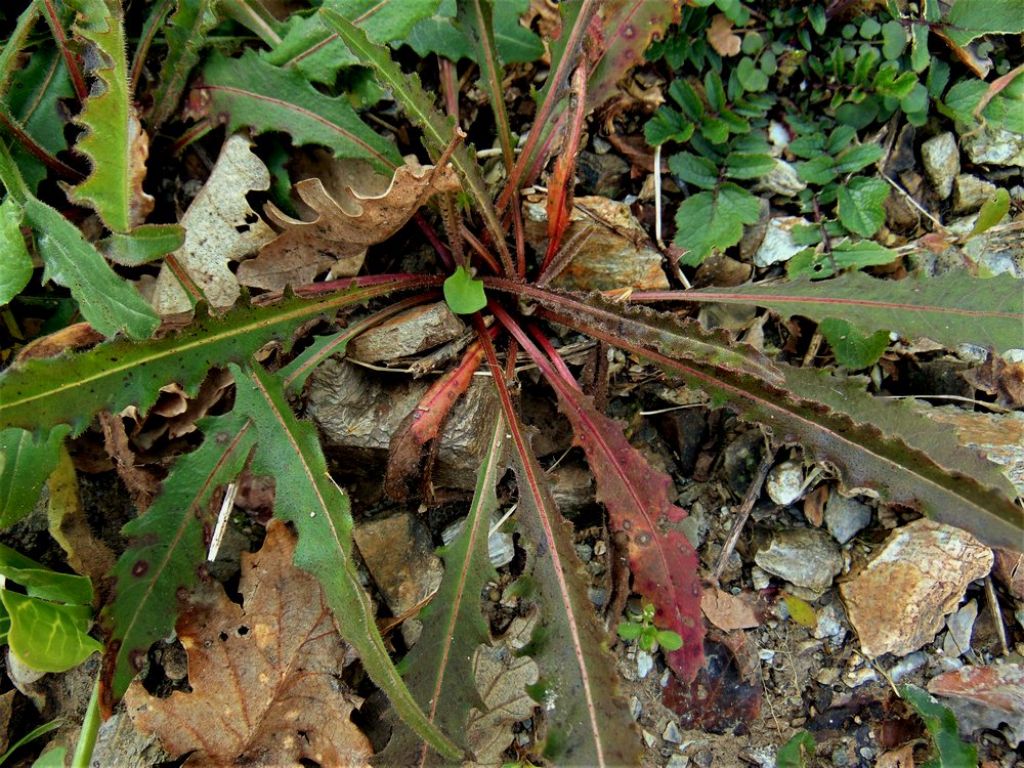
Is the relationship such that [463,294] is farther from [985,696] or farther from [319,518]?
[985,696]

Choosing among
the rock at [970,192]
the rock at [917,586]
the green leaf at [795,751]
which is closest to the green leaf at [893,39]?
the rock at [970,192]

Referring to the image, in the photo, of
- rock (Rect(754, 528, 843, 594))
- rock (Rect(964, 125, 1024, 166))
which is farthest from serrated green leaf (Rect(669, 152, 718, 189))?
rock (Rect(754, 528, 843, 594))

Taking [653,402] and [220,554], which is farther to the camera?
[653,402]

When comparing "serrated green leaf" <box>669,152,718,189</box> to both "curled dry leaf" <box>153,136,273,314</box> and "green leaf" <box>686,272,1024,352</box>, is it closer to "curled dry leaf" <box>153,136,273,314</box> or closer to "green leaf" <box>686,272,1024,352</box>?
"green leaf" <box>686,272,1024,352</box>

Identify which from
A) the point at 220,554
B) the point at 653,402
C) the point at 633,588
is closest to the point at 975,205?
the point at 653,402

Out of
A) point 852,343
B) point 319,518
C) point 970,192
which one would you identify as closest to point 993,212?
point 970,192

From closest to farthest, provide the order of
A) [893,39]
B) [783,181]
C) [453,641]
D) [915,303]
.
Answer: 1. [453,641]
2. [915,303]
3. [893,39]
4. [783,181]

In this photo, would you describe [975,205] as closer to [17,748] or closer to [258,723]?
[258,723]
